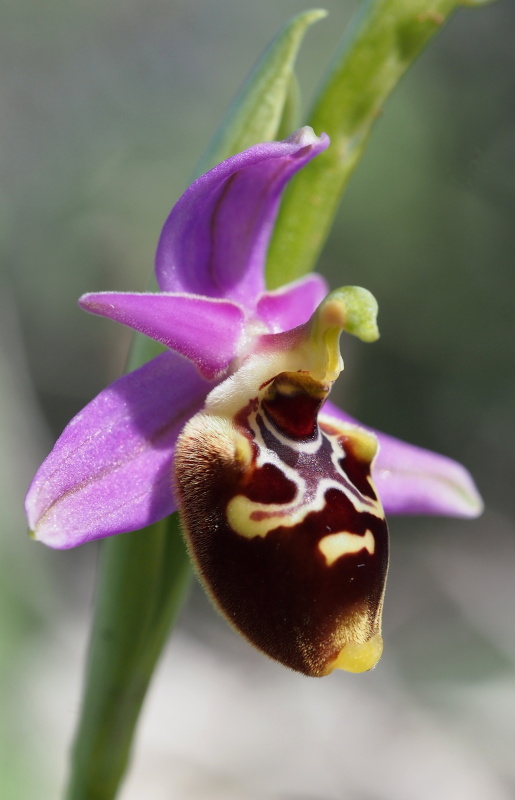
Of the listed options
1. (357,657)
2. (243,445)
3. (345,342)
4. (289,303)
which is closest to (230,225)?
(289,303)

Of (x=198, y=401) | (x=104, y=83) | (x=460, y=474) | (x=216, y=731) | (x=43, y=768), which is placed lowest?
(x=216, y=731)

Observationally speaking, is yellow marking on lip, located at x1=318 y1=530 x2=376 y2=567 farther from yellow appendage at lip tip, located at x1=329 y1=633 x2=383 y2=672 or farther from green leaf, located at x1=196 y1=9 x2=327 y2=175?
green leaf, located at x1=196 y1=9 x2=327 y2=175

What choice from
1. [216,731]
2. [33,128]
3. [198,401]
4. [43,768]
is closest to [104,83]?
[33,128]

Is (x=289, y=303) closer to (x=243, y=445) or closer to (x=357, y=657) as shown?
(x=243, y=445)

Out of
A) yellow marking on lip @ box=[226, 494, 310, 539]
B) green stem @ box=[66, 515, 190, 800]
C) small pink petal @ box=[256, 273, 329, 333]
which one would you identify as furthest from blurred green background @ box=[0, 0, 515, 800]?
yellow marking on lip @ box=[226, 494, 310, 539]

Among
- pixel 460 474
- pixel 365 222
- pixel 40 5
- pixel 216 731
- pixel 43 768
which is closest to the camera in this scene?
pixel 460 474

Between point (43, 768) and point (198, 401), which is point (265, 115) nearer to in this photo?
point (198, 401)
